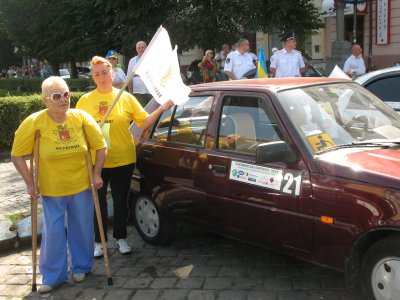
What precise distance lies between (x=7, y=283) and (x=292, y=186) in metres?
2.69

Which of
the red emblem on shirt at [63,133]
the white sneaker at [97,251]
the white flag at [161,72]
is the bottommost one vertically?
the white sneaker at [97,251]

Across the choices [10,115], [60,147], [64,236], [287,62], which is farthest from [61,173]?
[10,115]

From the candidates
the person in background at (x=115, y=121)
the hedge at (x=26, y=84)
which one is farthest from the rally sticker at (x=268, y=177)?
the hedge at (x=26, y=84)

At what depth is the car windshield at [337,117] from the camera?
3.62 m

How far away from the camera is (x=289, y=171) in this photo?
11.6 feet

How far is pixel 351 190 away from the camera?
10.4ft

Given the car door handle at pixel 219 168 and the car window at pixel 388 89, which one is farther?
the car window at pixel 388 89

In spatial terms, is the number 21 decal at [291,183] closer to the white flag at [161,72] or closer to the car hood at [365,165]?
the car hood at [365,165]

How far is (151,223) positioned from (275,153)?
1.96 m

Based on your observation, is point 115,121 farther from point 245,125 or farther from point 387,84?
point 387,84

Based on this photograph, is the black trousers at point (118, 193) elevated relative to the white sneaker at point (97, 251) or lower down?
elevated

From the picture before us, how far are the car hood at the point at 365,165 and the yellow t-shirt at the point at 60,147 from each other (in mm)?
1878

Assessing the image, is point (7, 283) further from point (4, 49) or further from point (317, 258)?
point (4, 49)

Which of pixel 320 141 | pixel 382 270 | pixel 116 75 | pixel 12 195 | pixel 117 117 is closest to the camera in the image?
pixel 382 270
